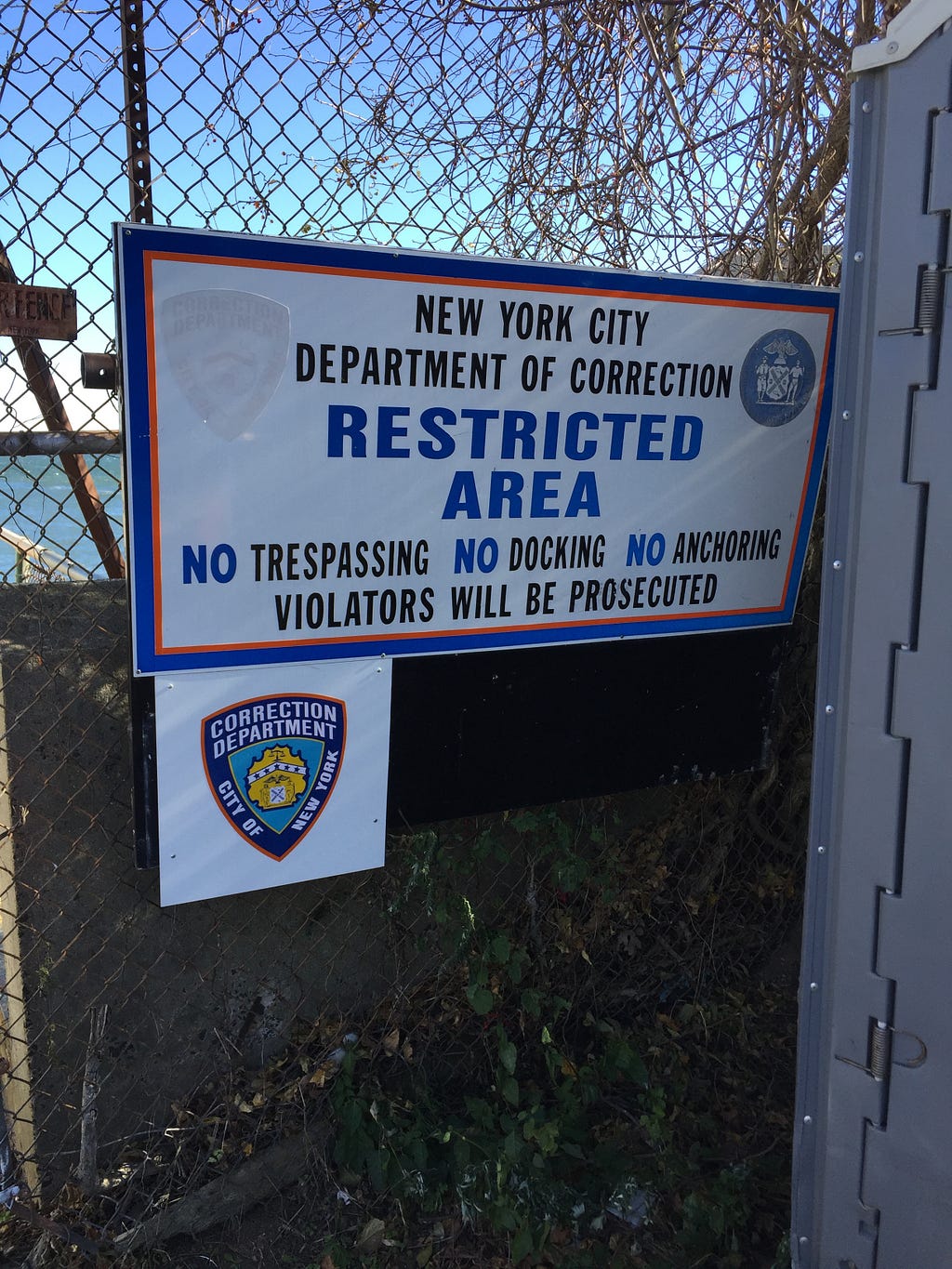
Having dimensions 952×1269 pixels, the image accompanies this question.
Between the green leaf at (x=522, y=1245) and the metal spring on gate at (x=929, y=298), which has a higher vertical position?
the metal spring on gate at (x=929, y=298)

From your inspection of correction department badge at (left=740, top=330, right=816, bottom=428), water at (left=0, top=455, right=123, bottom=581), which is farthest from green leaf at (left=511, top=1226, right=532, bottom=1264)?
correction department badge at (left=740, top=330, right=816, bottom=428)

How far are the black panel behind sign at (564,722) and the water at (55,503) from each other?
498 millimetres

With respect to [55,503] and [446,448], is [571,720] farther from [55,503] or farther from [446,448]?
[55,503]

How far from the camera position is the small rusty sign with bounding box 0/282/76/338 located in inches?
74.9

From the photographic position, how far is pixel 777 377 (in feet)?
7.95

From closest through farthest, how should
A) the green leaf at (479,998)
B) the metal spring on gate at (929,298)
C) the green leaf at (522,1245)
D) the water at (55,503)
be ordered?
the metal spring on gate at (929,298), the water at (55,503), the green leaf at (522,1245), the green leaf at (479,998)

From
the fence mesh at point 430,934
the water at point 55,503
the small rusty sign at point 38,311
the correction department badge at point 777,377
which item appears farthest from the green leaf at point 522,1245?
the small rusty sign at point 38,311

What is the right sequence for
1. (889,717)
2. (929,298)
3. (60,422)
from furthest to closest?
(60,422)
(889,717)
(929,298)

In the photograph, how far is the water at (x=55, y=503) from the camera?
6.62ft

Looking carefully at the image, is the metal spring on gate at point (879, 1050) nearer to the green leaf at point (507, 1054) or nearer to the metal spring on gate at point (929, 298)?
the green leaf at point (507, 1054)

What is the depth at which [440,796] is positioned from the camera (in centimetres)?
232

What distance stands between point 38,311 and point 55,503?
389 millimetres

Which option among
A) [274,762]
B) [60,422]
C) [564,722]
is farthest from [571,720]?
[60,422]

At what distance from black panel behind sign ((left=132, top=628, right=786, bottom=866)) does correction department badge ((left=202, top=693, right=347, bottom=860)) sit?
0.13 m
